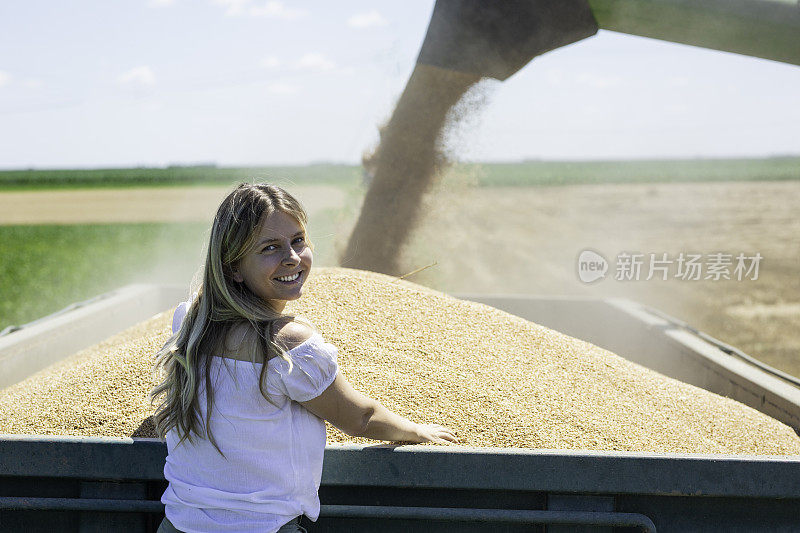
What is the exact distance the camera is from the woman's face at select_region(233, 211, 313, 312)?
1598 millimetres

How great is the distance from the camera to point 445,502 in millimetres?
1748

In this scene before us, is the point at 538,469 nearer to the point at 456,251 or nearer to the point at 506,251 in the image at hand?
the point at 456,251

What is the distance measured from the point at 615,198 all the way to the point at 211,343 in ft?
82.4

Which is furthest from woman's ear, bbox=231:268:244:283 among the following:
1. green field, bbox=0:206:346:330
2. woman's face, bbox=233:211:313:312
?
green field, bbox=0:206:346:330

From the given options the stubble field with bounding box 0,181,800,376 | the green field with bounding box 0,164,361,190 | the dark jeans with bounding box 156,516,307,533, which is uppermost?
the dark jeans with bounding box 156,516,307,533

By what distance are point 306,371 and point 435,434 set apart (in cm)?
48

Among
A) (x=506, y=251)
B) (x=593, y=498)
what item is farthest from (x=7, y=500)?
(x=506, y=251)

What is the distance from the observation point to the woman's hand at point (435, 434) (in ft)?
5.77

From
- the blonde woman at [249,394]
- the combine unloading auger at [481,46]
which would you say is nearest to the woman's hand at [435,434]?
the blonde woman at [249,394]

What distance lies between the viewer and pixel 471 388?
6.89ft

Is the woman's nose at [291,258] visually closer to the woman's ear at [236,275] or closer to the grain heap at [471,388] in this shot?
the woman's ear at [236,275]

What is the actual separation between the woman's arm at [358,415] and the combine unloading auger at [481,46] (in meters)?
2.10
